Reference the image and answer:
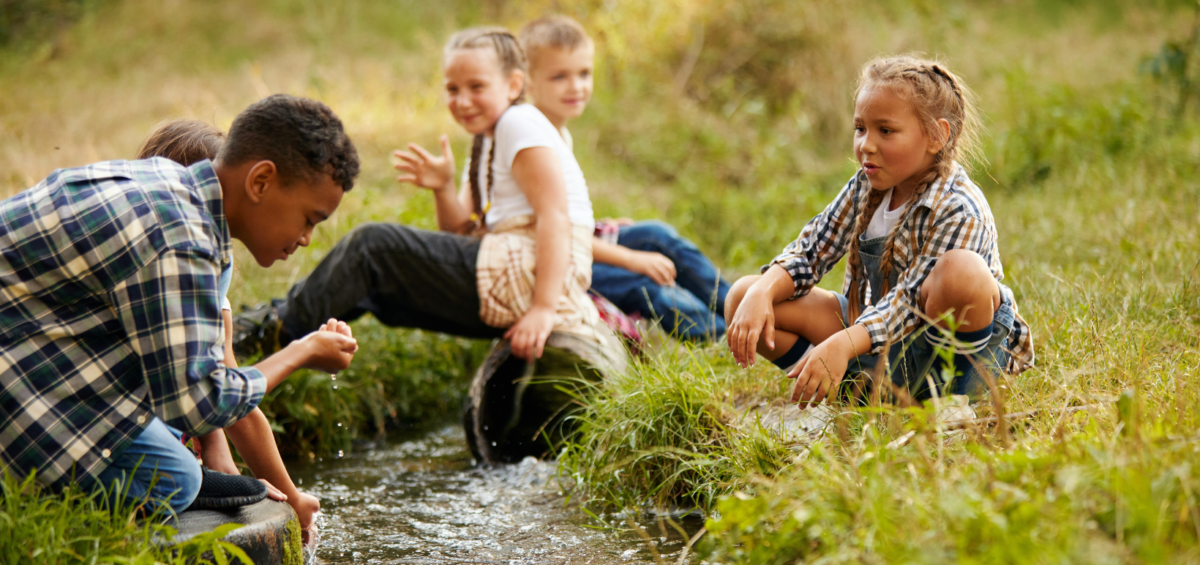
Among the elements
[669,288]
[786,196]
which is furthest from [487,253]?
[786,196]

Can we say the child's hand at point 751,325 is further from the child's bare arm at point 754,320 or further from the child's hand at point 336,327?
the child's hand at point 336,327

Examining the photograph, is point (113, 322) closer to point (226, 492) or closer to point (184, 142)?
point (226, 492)

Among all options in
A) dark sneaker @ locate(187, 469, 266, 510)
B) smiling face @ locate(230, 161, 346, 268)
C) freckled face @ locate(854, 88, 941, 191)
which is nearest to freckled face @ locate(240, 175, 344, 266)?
smiling face @ locate(230, 161, 346, 268)

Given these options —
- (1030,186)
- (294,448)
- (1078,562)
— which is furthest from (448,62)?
(1030,186)

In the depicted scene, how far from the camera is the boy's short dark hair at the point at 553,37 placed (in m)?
4.40

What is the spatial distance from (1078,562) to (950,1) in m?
→ 12.9

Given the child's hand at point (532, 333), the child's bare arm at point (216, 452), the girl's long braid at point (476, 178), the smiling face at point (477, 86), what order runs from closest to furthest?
1. the child's bare arm at point (216, 452)
2. the child's hand at point (532, 333)
3. the smiling face at point (477, 86)
4. the girl's long braid at point (476, 178)

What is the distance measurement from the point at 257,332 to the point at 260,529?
68.4 inches

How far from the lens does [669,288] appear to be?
407 cm

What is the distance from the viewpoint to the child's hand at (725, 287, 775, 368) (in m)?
2.64

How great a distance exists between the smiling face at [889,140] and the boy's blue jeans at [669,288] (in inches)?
54.7

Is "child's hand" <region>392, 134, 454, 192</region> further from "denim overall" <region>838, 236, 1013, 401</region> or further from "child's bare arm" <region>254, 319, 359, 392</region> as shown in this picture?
"denim overall" <region>838, 236, 1013, 401</region>

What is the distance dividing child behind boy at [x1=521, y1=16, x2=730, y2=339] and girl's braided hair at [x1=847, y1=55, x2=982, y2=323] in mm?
1450

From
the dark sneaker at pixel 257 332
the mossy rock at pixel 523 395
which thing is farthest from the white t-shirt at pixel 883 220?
the dark sneaker at pixel 257 332
